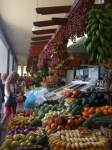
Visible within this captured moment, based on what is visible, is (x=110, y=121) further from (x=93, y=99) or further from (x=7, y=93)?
(x=7, y=93)

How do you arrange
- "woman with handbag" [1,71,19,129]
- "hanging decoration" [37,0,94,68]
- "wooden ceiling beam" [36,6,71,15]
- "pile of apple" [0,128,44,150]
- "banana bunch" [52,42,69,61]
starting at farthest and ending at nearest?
1. "woman with handbag" [1,71,19,129]
2. "banana bunch" [52,42,69,61]
3. "wooden ceiling beam" [36,6,71,15]
4. "pile of apple" [0,128,44,150]
5. "hanging decoration" [37,0,94,68]

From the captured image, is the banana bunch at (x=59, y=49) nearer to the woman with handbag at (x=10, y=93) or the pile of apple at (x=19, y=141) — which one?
the pile of apple at (x=19, y=141)

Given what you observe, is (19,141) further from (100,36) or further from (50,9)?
(50,9)

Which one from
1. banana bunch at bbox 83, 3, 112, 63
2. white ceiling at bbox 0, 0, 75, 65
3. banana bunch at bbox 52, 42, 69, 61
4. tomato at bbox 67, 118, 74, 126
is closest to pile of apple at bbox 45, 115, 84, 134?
tomato at bbox 67, 118, 74, 126

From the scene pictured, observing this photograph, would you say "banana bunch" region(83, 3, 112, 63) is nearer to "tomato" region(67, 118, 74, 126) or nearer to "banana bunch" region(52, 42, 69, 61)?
"tomato" region(67, 118, 74, 126)

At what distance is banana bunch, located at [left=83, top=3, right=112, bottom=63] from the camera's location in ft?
7.16

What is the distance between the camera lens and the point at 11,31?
8.98 m

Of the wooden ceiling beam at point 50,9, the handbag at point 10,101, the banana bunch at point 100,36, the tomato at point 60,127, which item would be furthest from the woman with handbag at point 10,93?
the banana bunch at point 100,36

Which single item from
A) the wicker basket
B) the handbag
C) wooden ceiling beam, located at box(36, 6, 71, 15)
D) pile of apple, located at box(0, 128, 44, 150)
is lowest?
pile of apple, located at box(0, 128, 44, 150)

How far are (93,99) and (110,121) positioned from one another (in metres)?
1.26

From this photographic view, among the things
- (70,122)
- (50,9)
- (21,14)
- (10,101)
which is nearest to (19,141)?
(70,122)

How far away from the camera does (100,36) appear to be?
2217 millimetres

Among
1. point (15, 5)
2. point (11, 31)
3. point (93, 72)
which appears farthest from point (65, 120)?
point (11, 31)

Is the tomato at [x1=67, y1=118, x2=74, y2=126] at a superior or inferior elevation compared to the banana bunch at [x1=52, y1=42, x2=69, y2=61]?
inferior
